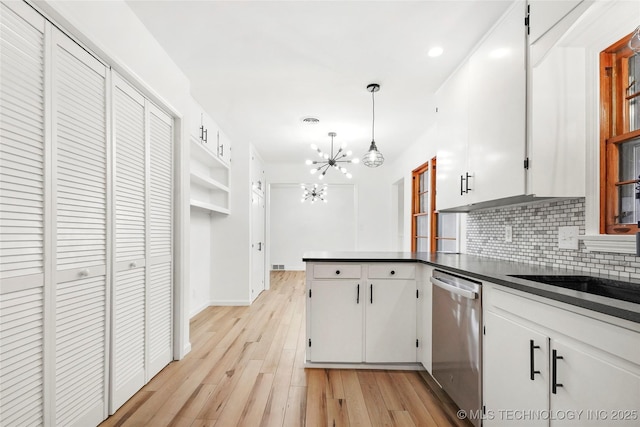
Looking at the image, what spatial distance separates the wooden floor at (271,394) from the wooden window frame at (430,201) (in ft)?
7.68

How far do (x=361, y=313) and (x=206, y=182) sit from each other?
8.69 ft

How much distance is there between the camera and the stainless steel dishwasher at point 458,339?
174 centimetres

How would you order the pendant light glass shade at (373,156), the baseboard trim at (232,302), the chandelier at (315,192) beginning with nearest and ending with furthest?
the pendant light glass shade at (373,156) < the baseboard trim at (232,302) < the chandelier at (315,192)

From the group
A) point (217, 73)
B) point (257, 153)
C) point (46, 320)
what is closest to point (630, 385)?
point (46, 320)

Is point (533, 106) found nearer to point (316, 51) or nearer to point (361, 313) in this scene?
point (316, 51)

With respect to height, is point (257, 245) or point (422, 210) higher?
point (422, 210)

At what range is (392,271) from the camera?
8.63ft

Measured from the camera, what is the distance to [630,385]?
92 centimetres

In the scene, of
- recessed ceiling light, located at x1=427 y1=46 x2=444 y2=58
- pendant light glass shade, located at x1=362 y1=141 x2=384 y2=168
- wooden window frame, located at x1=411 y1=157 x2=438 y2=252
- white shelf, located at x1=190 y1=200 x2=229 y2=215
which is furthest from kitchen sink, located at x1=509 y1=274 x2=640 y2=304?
white shelf, located at x1=190 y1=200 x2=229 y2=215

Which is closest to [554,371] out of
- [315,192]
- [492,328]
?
[492,328]

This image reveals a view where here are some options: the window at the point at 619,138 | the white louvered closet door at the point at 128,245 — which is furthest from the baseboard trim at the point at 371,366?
the window at the point at 619,138

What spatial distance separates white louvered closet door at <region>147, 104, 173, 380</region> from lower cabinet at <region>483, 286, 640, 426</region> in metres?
2.28

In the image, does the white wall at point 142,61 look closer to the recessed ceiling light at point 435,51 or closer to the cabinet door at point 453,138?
the recessed ceiling light at point 435,51

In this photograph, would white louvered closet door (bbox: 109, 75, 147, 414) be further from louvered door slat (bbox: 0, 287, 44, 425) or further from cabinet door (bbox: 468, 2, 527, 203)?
cabinet door (bbox: 468, 2, 527, 203)
